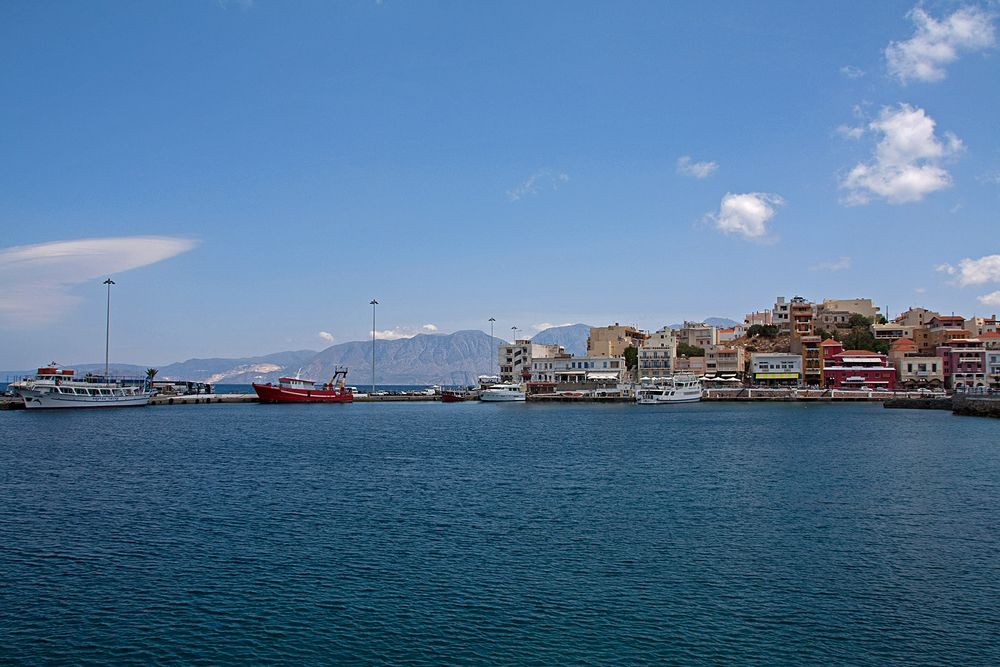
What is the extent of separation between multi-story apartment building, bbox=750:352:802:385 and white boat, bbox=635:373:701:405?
1323 cm

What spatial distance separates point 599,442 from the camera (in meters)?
51.7

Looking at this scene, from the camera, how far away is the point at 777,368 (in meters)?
120

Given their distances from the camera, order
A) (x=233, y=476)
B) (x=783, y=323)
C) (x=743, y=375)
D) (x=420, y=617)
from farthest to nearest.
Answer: (x=783, y=323) → (x=743, y=375) → (x=233, y=476) → (x=420, y=617)

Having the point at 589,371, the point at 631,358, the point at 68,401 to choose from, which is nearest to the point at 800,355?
the point at 631,358

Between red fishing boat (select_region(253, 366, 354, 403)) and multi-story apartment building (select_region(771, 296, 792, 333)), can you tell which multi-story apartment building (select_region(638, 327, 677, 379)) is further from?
red fishing boat (select_region(253, 366, 354, 403))

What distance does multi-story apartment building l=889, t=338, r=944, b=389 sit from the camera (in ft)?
366

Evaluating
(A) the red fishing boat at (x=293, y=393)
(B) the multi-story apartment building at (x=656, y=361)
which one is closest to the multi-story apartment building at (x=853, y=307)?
(B) the multi-story apartment building at (x=656, y=361)

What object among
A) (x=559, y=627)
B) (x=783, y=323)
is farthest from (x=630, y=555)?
(x=783, y=323)

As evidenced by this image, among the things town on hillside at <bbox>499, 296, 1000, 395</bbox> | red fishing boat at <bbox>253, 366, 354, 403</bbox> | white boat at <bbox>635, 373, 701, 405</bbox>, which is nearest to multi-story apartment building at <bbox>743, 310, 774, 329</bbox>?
town on hillside at <bbox>499, 296, 1000, 395</bbox>

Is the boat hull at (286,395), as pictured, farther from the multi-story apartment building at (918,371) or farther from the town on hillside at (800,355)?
the multi-story apartment building at (918,371)

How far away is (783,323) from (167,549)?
13073 cm

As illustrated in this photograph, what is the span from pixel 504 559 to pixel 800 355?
4322 inches

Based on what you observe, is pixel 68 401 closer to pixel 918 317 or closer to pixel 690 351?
pixel 690 351

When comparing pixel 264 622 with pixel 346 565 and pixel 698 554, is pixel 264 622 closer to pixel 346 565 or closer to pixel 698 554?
pixel 346 565
